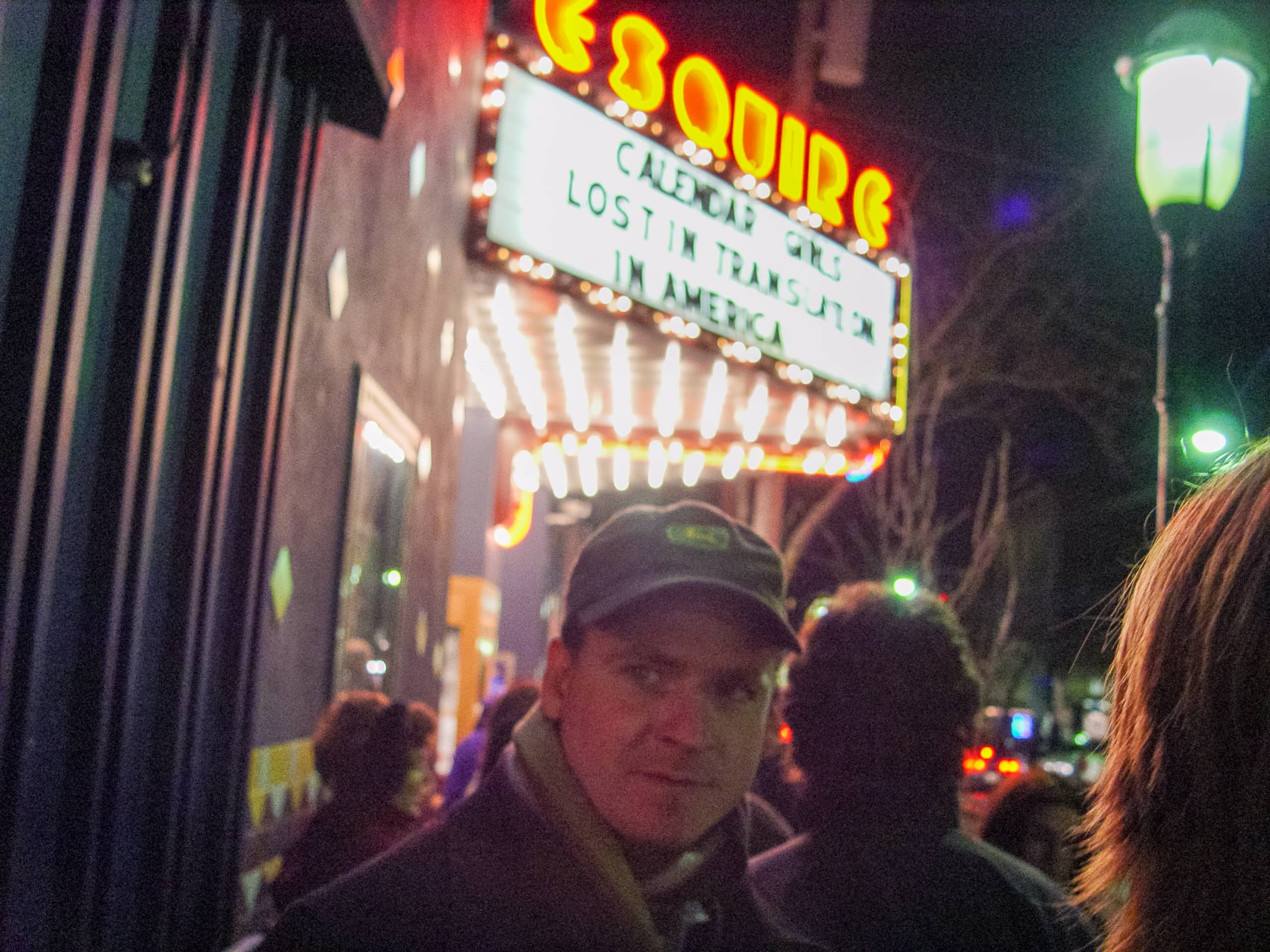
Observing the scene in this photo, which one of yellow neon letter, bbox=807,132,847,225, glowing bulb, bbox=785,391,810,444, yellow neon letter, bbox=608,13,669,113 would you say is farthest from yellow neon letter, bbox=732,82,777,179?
glowing bulb, bbox=785,391,810,444

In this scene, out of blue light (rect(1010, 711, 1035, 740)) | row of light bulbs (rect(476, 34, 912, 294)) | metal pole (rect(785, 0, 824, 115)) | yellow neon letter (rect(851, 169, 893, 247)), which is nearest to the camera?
row of light bulbs (rect(476, 34, 912, 294))

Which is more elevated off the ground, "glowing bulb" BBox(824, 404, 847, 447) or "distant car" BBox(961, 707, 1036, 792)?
"glowing bulb" BBox(824, 404, 847, 447)

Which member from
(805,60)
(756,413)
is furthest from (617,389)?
(805,60)

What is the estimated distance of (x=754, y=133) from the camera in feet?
Answer: 27.7

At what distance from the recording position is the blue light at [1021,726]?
82.6 ft

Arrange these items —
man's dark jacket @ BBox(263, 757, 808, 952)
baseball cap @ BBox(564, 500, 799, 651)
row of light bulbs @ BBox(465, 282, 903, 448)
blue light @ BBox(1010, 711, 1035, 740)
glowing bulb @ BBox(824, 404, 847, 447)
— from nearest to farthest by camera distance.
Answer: man's dark jacket @ BBox(263, 757, 808, 952) < baseball cap @ BBox(564, 500, 799, 651) < row of light bulbs @ BBox(465, 282, 903, 448) < glowing bulb @ BBox(824, 404, 847, 447) < blue light @ BBox(1010, 711, 1035, 740)

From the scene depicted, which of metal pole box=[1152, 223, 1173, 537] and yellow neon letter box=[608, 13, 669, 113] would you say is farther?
yellow neon letter box=[608, 13, 669, 113]

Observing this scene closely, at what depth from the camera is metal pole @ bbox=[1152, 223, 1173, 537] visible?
4.24 meters

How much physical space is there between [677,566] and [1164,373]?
326cm

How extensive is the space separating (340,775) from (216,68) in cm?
240

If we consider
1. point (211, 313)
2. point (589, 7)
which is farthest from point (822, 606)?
point (589, 7)

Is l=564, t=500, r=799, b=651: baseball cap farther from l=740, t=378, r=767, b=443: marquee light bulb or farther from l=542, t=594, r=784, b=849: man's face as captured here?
l=740, t=378, r=767, b=443: marquee light bulb

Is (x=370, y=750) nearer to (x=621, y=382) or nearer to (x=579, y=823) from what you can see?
(x=579, y=823)

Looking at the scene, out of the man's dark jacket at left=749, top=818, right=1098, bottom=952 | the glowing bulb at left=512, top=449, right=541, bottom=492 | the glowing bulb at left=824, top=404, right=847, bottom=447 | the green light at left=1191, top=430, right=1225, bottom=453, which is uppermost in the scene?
the glowing bulb at left=824, top=404, right=847, bottom=447
